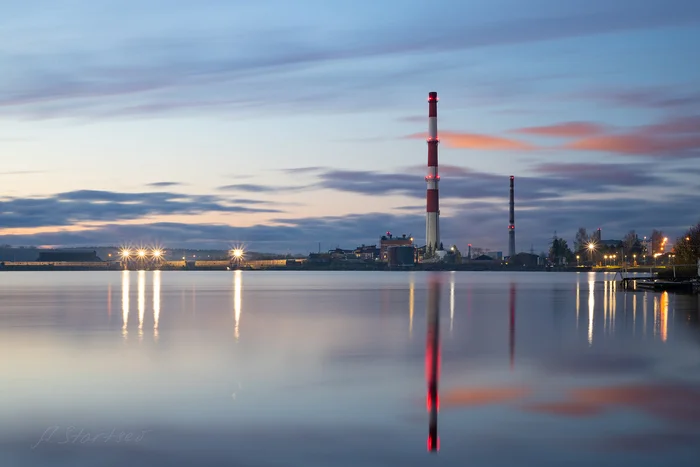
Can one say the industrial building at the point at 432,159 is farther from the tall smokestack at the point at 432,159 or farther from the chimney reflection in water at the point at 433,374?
the chimney reflection in water at the point at 433,374

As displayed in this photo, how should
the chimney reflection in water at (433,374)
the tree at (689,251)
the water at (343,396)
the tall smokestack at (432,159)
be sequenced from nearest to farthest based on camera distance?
the water at (343,396) < the chimney reflection in water at (433,374) < the tree at (689,251) < the tall smokestack at (432,159)

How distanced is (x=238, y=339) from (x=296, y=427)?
16.9 m

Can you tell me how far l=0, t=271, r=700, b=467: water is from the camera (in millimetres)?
12844

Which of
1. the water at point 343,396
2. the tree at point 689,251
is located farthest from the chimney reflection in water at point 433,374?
the tree at point 689,251

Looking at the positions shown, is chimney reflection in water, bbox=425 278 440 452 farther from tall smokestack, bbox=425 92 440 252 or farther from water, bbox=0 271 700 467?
tall smokestack, bbox=425 92 440 252

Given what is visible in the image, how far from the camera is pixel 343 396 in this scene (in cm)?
1809

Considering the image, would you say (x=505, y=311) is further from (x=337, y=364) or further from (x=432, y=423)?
(x=432, y=423)

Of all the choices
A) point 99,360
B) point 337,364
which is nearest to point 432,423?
point 337,364

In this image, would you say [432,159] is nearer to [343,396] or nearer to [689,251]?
[689,251]

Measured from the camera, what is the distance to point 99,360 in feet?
81.1

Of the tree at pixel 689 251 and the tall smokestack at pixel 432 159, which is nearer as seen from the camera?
the tree at pixel 689 251

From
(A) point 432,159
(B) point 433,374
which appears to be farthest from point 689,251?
(B) point 433,374

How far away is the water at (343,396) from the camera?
12.8 m

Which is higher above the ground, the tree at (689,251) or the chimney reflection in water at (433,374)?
the tree at (689,251)
